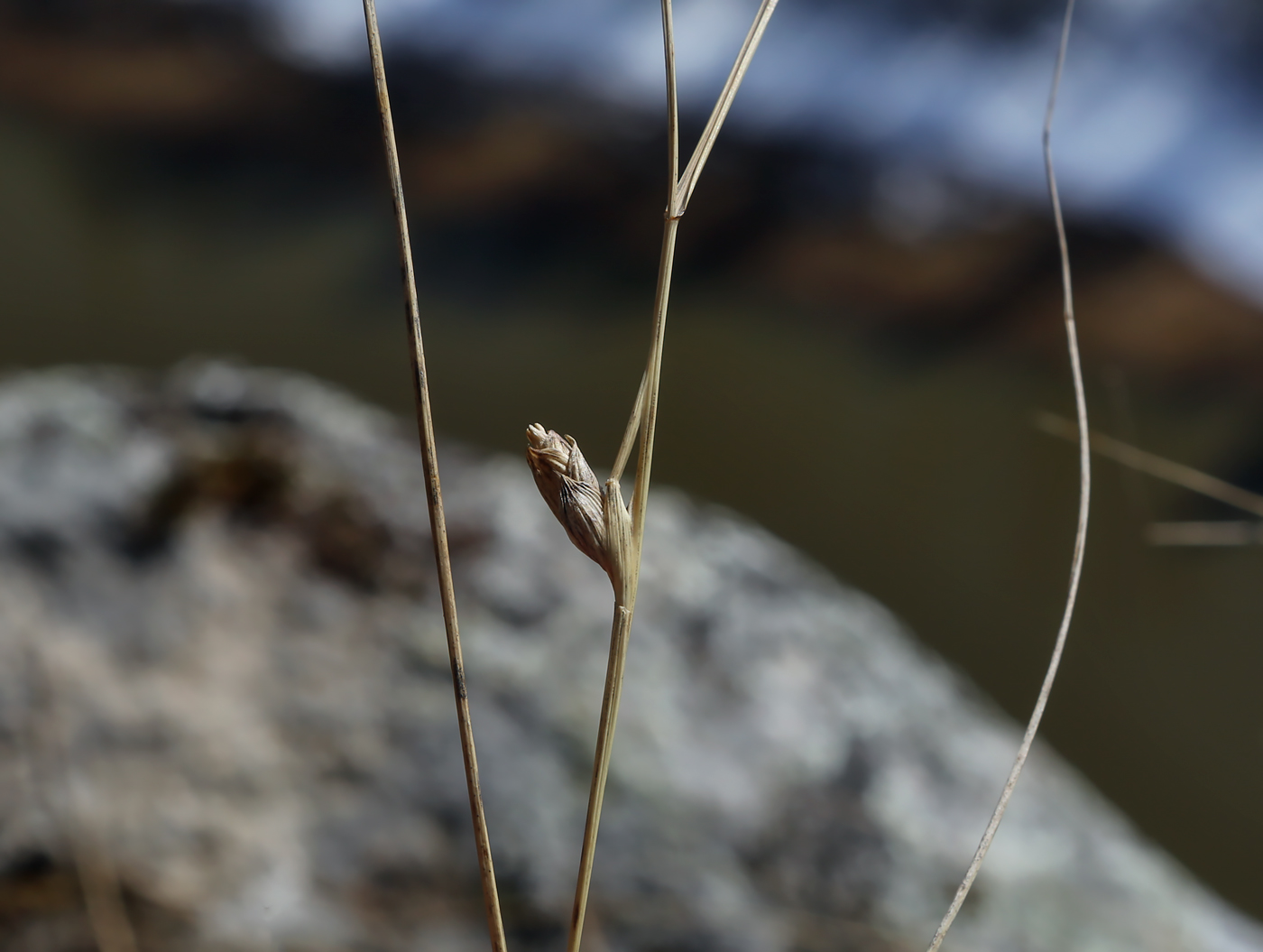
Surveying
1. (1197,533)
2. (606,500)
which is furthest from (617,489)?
(1197,533)

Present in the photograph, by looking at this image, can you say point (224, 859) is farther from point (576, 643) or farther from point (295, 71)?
point (295, 71)

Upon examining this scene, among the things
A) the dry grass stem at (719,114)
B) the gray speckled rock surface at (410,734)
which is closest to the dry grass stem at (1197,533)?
the gray speckled rock surface at (410,734)

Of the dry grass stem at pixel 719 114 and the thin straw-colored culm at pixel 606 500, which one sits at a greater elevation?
the dry grass stem at pixel 719 114

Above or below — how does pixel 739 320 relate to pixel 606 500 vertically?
below

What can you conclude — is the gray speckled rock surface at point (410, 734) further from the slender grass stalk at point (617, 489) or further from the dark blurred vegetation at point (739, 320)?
the slender grass stalk at point (617, 489)

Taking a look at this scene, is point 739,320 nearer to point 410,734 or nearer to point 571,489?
point 410,734

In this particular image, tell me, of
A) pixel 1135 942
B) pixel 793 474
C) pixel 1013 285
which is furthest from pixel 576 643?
pixel 1013 285
